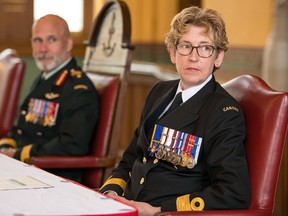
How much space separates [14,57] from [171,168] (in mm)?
2362

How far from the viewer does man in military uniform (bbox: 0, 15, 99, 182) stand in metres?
3.65

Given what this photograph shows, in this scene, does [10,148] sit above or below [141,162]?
below

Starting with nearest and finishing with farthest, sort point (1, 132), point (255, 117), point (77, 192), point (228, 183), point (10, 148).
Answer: point (77, 192) < point (228, 183) < point (255, 117) < point (10, 148) < point (1, 132)

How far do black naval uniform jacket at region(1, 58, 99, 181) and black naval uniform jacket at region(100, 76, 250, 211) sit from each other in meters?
0.85

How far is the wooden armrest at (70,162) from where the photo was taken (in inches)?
137

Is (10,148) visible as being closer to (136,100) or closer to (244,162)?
(244,162)

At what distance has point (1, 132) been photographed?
447cm

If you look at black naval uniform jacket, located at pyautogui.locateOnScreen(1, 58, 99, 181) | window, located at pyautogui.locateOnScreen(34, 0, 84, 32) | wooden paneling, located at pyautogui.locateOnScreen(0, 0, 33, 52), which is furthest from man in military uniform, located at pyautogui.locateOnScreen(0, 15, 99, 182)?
window, located at pyautogui.locateOnScreen(34, 0, 84, 32)

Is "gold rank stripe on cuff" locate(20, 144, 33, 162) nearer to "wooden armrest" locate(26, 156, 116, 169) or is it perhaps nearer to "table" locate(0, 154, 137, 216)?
"wooden armrest" locate(26, 156, 116, 169)

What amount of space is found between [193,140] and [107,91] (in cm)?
131

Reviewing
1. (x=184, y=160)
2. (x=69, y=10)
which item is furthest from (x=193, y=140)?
(x=69, y=10)

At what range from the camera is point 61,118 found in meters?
3.75

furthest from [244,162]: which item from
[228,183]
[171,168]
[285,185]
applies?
[285,185]

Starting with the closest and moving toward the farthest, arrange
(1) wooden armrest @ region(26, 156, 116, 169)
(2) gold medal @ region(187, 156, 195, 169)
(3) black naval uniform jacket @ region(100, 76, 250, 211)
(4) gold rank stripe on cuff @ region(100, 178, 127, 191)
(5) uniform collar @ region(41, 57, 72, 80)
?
(3) black naval uniform jacket @ region(100, 76, 250, 211) < (2) gold medal @ region(187, 156, 195, 169) < (4) gold rank stripe on cuff @ region(100, 178, 127, 191) < (1) wooden armrest @ region(26, 156, 116, 169) < (5) uniform collar @ region(41, 57, 72, 80)
